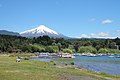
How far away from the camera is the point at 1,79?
3738cm

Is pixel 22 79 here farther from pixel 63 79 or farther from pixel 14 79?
pixel 63 79

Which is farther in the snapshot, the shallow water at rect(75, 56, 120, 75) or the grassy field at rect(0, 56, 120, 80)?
the shallow water at rect(75, 56, 120, 75)

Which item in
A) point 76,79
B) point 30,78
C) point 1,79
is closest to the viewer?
point 1,79

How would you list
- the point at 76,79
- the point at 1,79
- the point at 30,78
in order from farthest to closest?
the point at 76,79
the point at 30,78
the point at 1,79

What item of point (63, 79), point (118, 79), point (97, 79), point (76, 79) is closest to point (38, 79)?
point (63, 79)

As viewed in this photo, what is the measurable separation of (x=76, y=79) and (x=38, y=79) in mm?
7568

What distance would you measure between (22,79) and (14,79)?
111 cm

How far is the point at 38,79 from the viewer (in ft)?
130

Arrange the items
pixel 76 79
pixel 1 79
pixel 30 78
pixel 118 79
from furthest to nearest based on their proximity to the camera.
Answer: pixel 118 79 < pixel 76 79 < pixel 30 78 < pixel 1 79

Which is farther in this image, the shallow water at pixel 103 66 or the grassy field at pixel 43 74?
A: the shallow water at pixel 103 66

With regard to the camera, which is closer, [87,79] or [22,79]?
[22,79]

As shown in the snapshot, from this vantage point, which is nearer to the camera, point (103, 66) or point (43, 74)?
point (43, 74)

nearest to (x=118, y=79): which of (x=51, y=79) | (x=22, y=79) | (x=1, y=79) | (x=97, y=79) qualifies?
(x=97, y=79)

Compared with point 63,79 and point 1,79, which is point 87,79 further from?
point 1,79
